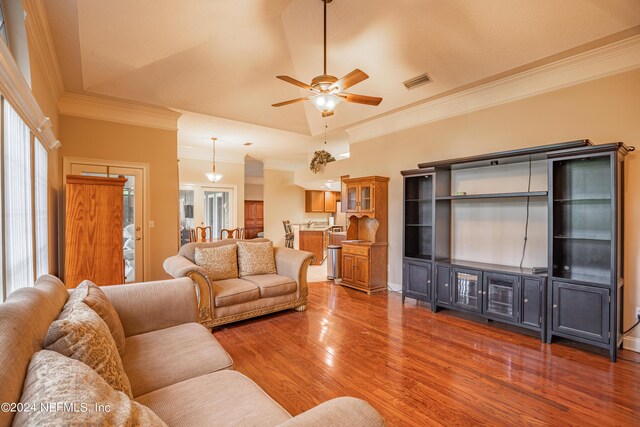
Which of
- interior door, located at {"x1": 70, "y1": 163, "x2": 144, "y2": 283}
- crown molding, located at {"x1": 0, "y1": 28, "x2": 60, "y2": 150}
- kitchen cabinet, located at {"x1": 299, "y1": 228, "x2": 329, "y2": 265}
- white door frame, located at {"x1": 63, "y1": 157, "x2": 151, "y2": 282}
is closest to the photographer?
crown molding, located at {"x1": 0, "y1": 28, "x2": 60, "y2": 150}

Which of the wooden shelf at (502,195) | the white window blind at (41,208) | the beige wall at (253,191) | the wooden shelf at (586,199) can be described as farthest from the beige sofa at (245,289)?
the beige wall at (253,191)

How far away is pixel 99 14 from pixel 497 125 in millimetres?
4508

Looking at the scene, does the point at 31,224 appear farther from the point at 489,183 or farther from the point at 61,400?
the point at 489,183

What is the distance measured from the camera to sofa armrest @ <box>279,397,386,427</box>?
1.02 metres

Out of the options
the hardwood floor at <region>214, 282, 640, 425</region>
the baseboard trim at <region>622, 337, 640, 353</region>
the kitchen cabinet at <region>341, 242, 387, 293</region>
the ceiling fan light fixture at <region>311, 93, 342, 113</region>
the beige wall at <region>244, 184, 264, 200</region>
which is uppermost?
the ceiling fan light fixture at <region>311, 93, 342, 113</region>

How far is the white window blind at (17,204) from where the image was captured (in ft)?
6.59

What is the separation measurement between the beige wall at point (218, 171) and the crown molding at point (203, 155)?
0.07 metres

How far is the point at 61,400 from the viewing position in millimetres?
796

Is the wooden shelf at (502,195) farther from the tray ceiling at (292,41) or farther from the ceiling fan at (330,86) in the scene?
the ceiling fan at (330,86)

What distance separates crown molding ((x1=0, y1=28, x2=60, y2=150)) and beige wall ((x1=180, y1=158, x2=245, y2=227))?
5020mm

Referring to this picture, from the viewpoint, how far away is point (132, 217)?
4.87m

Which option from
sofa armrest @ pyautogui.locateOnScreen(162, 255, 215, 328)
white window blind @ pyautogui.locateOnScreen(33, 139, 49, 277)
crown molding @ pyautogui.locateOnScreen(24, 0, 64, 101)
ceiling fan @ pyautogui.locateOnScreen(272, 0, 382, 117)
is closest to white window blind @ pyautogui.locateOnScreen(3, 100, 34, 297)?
white window blind @ pyautogui.locateOnScreen(33, 139, 49, 277)

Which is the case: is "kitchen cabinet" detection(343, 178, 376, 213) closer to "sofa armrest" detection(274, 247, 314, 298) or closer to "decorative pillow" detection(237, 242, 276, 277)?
"sofa armrest" detection(274, 247, 314, 298)

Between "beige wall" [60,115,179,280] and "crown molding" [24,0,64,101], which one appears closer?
"crown molding" [24,0,64,101]
